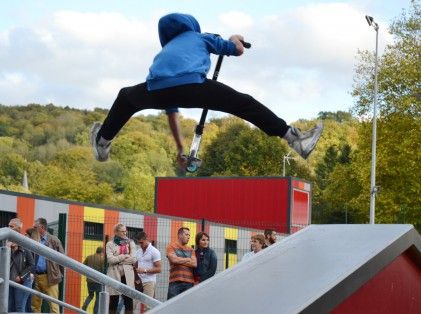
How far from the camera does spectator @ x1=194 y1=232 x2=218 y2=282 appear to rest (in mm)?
13445

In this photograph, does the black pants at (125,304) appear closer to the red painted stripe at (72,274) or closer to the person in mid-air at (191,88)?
the red painted stripe at (72,274)

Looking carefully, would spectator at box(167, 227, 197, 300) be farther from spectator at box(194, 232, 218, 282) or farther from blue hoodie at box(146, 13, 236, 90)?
blue hoodie at box(146, 13, 236, 90)

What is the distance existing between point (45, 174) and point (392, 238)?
2689 inches

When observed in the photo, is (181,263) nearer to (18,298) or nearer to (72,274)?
(18,298)

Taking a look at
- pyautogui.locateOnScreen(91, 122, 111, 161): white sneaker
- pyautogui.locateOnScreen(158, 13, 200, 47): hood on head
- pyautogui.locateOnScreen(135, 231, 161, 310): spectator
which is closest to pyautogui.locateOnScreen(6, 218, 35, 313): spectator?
pyautogui.locateOnScreen(135, 231, 161, 310): spectator

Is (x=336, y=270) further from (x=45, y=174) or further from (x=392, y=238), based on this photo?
(x=45, y=174)

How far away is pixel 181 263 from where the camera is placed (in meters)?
13.3

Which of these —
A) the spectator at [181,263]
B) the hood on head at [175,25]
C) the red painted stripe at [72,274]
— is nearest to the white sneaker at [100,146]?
the hood on head at [175,25]

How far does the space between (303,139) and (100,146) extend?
1.34 metres

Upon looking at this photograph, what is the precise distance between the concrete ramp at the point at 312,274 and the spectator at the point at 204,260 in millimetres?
6426

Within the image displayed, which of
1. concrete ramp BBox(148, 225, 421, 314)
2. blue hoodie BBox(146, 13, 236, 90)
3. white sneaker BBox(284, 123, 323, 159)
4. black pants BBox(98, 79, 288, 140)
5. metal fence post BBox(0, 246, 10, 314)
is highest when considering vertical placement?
blue hoodie BBox(146, 13, 236, 90)

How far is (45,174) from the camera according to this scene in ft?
241

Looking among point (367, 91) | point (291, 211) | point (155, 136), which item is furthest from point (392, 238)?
point (291, 211)

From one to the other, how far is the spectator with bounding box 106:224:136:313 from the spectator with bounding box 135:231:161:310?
1.33 feet
